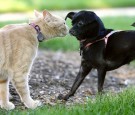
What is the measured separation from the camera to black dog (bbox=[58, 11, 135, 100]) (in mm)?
6672

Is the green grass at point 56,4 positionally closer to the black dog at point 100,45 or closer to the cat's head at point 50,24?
the black dog at point 100,45

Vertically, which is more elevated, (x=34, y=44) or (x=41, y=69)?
(x=34, y=44)

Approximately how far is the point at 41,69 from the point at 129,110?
3082 millimetres

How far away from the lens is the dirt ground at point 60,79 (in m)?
6.92

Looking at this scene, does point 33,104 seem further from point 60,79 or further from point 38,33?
point 60,79

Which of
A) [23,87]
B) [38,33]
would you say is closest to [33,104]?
[23,87]

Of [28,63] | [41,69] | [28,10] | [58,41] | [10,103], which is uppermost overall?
[28,63]

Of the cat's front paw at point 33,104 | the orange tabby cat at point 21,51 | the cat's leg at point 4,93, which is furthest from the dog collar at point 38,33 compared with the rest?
the cat's front paw at point 33,104

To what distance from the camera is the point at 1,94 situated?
6.27 metres

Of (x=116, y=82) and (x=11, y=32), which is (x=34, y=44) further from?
(x=116, y=82)

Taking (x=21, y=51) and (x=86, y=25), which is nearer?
(x=21, y=51)

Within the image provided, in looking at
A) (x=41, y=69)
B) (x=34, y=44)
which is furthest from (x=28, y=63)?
(x=41, y=69)

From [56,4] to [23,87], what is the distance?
1366 centimetres

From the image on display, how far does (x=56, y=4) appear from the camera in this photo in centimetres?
1944
